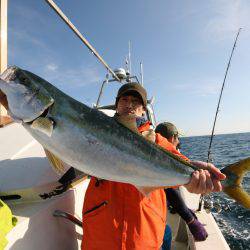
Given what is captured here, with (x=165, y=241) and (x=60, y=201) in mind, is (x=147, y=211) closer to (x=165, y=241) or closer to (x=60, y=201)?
(x=60, y=201)

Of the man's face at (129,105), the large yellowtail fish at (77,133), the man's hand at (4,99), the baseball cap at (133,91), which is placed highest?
the baseball cap at (133,91)

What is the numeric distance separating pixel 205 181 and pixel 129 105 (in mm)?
1577

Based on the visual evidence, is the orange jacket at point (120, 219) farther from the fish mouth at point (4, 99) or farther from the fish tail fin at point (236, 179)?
the fish mouth at point (4, 99)

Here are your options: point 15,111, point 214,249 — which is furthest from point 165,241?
point 15,111

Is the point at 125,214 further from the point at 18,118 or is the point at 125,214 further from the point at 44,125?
the point at 18,118

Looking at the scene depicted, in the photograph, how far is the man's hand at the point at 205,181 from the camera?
3178mm

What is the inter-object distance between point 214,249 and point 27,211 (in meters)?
3.17

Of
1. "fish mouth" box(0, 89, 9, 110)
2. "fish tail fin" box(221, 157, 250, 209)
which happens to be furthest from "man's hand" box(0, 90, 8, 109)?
"fish tail fin" box(221, 157, 250, 209)

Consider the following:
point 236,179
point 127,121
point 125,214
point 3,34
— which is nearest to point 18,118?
point 127,121

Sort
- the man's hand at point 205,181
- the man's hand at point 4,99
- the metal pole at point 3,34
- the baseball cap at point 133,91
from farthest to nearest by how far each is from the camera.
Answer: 1. the metal pole at point 3,34
2. the baseball cap at point 133,91
3. the man's hand at point 205,181
4. the man's hand at point 4,99

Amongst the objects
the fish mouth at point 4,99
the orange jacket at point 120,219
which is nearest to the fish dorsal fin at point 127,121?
the orange jacket at point 120,219

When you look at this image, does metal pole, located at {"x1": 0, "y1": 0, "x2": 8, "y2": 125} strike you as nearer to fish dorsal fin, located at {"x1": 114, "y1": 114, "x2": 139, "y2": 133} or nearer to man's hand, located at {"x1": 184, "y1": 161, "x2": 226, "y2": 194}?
fish dorsal fin, located at {"x1": 114, "y1": 114, "x2": 139, "y2": 133}

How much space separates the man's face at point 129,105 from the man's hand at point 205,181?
4.38ft

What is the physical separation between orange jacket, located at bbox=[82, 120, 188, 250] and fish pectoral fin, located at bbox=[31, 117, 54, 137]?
1261 mm
